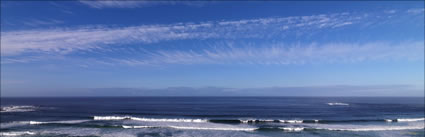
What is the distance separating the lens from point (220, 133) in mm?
26516

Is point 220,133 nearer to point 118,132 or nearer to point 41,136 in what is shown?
point 118,132

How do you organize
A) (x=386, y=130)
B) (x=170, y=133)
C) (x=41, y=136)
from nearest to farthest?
1. (x=41, y=136)
2. (x=170, y=133)
3. (x=386, y=130)

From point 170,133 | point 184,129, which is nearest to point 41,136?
point 170,133

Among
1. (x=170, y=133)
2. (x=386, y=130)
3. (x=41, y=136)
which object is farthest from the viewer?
(x=386, y=130)

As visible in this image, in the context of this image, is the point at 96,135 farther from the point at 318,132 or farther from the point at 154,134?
the point at 318,132

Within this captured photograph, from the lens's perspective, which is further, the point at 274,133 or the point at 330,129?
the point at 330,129

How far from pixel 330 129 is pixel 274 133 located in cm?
741

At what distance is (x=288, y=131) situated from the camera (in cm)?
2761

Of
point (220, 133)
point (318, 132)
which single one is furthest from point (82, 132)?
point (318, 132)

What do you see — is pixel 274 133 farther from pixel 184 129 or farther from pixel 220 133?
pixel 184 129

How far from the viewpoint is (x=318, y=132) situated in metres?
27.0

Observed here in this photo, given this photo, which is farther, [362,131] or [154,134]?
[362,131]

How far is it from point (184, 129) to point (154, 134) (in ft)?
14.1

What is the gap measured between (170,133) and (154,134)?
1.65m
